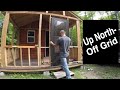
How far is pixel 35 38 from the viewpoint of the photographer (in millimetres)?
7551

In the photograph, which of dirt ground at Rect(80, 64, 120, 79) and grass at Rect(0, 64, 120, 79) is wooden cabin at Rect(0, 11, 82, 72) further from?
dirt ground at Rect(80, 64, 120, 79)

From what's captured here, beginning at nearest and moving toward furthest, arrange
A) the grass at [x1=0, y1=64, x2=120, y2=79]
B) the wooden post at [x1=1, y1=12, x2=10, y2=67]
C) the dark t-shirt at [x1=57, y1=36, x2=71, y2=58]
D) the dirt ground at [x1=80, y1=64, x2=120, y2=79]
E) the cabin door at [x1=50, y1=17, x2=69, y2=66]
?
1. the dark t-shirt at [x1=57, y1=36, x2=71, y2=58]
2. the dirt ground at [x1=80, y1=64, x2=120, y2=79]
3. the grass at [x1=0, y1=64, x2=120, y2=79]
4. the wooden post at [x1=1, y1=12, x2=10, y2=67]
5. the cabin door at [x1=50, y1=17, x2=69, y2=66]

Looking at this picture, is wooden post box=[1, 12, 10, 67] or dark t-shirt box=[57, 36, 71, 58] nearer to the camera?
dark t-shirt box=[57, 36, 71, 58]

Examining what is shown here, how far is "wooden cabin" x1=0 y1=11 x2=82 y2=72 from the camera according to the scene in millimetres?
5742

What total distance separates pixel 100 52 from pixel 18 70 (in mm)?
2047

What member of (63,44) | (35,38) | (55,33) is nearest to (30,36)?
(35,38)

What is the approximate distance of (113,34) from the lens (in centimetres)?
441

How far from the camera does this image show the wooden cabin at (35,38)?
18.8 feet

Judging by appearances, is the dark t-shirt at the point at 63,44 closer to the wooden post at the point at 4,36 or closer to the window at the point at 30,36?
the wooden post at the point at 4,36

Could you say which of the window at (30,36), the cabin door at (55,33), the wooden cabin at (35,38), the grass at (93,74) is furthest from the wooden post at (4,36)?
the window at (30,36)

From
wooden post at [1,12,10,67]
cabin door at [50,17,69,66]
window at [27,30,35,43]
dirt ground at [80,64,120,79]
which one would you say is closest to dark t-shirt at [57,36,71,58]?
cabin door at [50,17,69,66]

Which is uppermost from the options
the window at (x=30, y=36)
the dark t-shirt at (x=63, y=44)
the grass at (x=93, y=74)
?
the window at (x=30, y=36)
